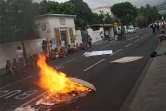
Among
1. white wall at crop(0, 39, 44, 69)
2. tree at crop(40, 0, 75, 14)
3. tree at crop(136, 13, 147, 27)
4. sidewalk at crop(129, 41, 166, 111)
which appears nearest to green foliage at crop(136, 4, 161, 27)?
tree at crop(136, 13, 147, 27)

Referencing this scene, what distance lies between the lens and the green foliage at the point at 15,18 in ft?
75.0

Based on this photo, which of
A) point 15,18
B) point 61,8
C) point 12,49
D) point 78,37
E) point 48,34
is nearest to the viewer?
point 15,18

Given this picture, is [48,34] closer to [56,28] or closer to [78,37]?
[56,28]

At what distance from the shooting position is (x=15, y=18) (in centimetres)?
2372

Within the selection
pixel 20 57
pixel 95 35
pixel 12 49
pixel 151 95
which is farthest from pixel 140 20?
pixel 151 95

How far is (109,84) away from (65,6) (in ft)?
145

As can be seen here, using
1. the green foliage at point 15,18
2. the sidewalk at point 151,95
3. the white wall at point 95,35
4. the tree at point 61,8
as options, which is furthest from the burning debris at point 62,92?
the tree at point 61,8

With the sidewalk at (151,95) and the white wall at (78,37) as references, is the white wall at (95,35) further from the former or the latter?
the sidewalk at (151,95)

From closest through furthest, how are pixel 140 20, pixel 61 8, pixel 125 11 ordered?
pixel 61 8 < pixel 125 11 < pixel 140 20

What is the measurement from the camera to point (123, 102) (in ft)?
25.8

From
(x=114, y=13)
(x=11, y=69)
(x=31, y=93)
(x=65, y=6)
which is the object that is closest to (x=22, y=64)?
(x=11, y=69)

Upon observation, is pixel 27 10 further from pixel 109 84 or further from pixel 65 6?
pixel 65 6

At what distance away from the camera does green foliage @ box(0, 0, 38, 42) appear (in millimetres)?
22859

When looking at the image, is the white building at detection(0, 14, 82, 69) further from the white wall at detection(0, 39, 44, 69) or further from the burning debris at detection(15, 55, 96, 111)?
the burning debris at detection(15, 55, 96, 111)
